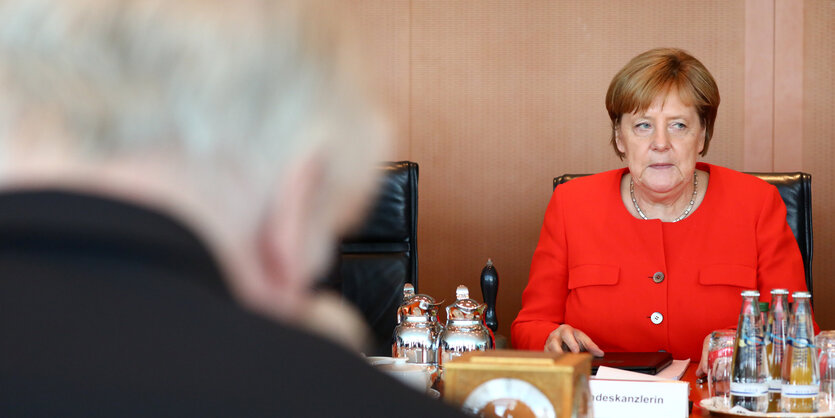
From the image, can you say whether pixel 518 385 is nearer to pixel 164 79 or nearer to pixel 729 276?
pixel 164 79

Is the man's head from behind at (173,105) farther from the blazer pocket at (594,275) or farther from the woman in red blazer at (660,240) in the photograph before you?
the blazer pocket at (594,275)

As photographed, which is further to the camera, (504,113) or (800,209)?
(504,113)

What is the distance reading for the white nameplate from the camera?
145 cm

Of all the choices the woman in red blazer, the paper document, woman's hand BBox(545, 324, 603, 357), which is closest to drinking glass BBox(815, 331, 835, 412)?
the paper document

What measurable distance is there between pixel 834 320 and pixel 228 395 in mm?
4454

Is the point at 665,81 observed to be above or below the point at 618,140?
above

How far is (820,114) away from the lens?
4.22m

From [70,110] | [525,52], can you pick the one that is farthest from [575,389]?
[525,52]

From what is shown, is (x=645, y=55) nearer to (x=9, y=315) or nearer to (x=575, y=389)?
(x=575, y=389)

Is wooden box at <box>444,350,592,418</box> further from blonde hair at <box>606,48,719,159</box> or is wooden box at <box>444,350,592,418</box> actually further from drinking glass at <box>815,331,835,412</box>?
blonde hair at <box>606,48,719,159</box>

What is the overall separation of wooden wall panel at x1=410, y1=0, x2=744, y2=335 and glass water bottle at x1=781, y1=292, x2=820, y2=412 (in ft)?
9.05

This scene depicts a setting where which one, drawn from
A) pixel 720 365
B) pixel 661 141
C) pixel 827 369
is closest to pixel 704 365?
pixel 720 365

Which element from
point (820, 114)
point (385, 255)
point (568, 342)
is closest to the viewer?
point (568, 342)

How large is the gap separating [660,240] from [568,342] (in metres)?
0.55
